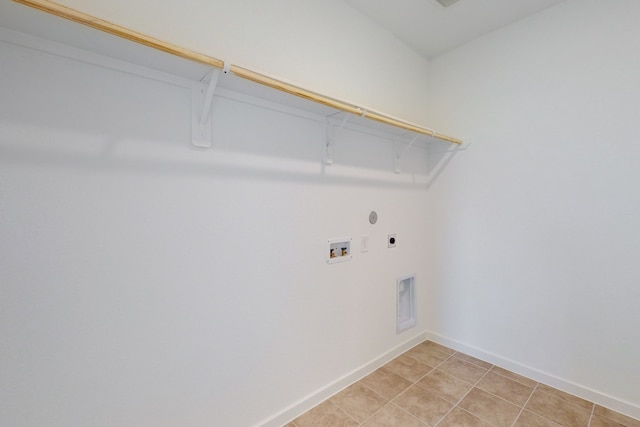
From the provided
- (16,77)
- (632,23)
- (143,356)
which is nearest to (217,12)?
(16,77)

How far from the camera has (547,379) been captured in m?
1.99

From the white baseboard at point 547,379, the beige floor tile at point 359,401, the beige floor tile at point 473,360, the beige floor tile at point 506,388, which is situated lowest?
the beige floor tile at point 506,388

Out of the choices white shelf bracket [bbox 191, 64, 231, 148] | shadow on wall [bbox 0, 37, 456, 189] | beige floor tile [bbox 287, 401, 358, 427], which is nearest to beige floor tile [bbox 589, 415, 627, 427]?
beige floor tile [bbox 287, 401, 358, 427]

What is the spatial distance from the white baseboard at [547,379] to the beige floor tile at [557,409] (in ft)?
0.33

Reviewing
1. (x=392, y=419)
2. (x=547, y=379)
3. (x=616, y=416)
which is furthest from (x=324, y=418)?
(x=616, y=416)

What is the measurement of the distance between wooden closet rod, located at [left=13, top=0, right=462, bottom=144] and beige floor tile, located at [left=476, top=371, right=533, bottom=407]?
2.01 metres

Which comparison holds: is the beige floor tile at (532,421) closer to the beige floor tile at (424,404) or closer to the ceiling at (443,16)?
Result: the beige floor tile at (424,404)

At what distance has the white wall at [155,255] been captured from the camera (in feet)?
3.17

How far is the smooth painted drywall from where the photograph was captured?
1.21 m

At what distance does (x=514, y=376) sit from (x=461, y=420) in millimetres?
786

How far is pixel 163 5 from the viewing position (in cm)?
120

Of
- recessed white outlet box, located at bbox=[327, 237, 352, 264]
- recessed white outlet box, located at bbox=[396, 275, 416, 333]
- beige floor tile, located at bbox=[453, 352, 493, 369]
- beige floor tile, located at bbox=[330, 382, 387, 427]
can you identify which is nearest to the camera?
beige floor tile, located at bbox=[330, 382, 387, 427]

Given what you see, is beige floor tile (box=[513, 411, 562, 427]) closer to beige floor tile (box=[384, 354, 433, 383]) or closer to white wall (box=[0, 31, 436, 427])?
beige floor tile (box=[384, 354, 433, 383])

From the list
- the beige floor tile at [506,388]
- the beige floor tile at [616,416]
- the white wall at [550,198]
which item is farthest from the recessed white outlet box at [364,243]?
the beige floor tile at [616,416]
